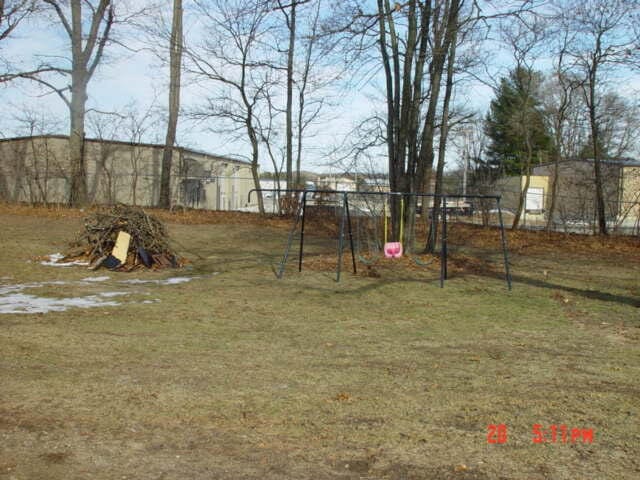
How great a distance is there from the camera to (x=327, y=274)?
38.3 ft

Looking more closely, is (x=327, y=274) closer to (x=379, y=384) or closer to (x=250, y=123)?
(x=379, y=384)

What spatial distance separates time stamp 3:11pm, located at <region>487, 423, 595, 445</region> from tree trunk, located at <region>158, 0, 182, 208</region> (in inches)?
834

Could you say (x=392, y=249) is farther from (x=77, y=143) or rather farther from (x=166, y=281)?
(x=77, y=143)

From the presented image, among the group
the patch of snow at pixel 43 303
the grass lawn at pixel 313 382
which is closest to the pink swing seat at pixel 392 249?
the grass lawn at pixel 313 382

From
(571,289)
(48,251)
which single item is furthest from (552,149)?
(48,251)

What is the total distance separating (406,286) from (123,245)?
5032 millimetres

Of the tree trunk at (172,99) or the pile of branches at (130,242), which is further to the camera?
the tree trunk at (172,99)

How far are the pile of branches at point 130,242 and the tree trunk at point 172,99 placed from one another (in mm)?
12204

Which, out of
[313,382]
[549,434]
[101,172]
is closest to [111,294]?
[313,382]

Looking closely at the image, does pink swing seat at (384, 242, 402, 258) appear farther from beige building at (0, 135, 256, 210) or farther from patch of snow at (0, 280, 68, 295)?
beige building at (0, 135, 256, 210)

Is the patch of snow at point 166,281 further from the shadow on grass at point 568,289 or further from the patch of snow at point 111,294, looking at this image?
the shadow on grass at point 568,289

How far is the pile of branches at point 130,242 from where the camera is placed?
11.3m

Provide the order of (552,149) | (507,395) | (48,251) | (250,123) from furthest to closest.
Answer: (552,149), (250,123), (48,251), (507,395)

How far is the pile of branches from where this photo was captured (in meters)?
11.3
